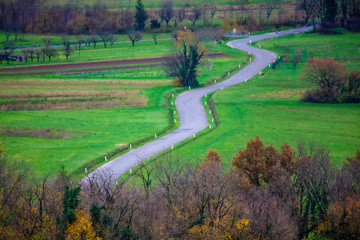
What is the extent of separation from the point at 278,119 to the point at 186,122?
45.1 feet

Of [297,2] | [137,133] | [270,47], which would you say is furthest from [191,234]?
[297,2]

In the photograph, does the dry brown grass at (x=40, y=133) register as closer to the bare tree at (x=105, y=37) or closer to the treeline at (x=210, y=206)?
the treeline at (x=210, y=206)

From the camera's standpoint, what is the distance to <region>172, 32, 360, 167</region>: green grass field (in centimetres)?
5250

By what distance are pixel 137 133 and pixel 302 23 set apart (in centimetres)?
11088

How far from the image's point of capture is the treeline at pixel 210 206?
29.1 meters

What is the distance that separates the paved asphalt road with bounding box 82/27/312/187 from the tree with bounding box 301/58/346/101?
19.7 meters

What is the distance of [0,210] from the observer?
97.5ft

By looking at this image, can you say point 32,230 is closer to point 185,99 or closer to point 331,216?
point 331,216

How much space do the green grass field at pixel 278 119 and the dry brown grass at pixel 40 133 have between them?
16.7 m

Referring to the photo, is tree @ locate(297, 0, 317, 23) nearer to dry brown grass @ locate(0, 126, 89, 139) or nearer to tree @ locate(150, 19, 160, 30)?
tree @ locate(150, 19, 160, 30)

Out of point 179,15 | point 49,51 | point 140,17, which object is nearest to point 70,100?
point 49,51

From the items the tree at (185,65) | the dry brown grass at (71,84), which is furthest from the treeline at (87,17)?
the tree at (185,65)

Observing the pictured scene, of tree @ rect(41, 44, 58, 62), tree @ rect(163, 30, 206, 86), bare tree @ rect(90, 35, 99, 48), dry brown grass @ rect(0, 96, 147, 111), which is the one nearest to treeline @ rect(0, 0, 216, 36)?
bare tree @ rect(90, 35, 99, 48)

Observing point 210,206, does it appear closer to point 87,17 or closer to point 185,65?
point 185,65
